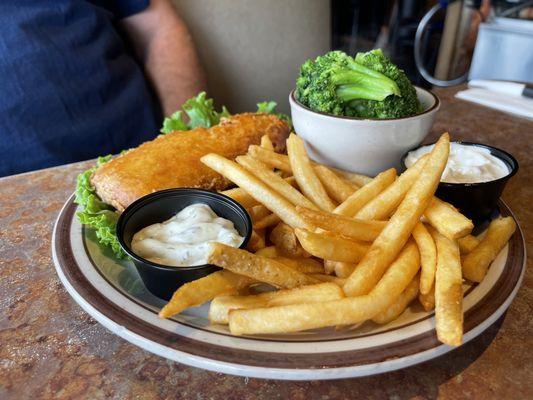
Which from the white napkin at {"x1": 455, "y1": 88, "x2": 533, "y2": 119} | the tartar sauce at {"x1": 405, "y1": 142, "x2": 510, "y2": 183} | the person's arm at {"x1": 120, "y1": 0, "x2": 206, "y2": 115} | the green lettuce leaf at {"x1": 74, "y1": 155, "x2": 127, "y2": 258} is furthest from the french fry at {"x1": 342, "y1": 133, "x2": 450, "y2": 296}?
the person's arm at {"x1": 120, "y1": 0, "x2": 206, "y2": 115}

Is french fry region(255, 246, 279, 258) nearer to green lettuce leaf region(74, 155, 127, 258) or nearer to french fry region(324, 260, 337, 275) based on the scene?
french fry region(324, 260, 337, 275)

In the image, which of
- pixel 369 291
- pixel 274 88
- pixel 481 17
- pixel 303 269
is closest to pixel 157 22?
pixel 274 88

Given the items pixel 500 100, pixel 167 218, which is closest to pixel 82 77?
pixel 167 218

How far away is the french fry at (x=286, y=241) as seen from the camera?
1.22 meters

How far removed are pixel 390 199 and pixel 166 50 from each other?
7.44 feet

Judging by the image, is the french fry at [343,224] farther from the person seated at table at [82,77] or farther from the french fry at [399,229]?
the person seated at table at [82,77]

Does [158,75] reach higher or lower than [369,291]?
lower

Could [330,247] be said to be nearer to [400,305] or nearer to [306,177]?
[400,305]

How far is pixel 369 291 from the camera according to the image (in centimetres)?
101

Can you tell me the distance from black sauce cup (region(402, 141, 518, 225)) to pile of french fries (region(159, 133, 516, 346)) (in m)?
0.10

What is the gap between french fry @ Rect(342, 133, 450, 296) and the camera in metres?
1.01

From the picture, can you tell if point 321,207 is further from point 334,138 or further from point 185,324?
point 185,324

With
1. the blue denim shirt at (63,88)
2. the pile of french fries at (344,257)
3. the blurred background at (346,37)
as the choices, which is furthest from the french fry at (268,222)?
the blurred background at (346,37)

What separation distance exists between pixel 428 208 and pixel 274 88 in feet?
9.20
